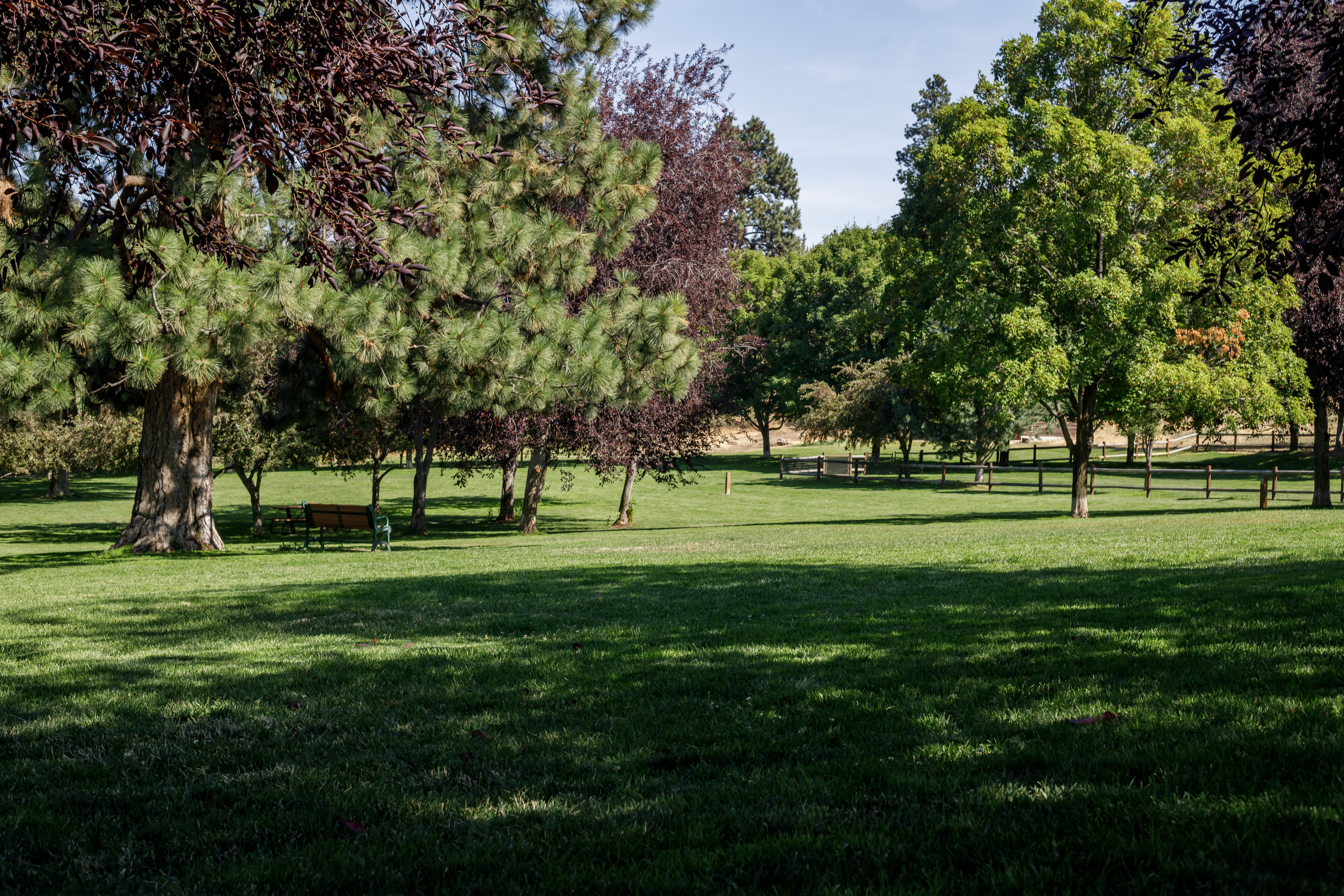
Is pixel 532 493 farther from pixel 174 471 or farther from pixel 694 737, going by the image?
pixel 694 737

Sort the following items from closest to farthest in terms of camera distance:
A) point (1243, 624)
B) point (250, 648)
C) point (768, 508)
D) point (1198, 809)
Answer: point (1198, 809)
point (1243, 624)
point (250, 648)
point (768, 508)

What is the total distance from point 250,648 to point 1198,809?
654 centimetres

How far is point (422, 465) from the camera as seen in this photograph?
29047 millimetres

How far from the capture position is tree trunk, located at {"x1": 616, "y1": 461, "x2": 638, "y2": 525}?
2934 cm

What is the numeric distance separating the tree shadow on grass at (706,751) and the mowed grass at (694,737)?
0.06ft

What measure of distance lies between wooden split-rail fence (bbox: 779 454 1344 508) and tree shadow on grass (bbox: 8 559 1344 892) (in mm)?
23165

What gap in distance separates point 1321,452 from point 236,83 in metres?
28.6

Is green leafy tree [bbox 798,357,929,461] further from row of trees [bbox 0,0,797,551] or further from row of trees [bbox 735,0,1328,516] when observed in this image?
row of trees [bbox 0,0,797,551]

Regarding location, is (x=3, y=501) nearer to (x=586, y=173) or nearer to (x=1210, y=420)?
(x=586, y=173)

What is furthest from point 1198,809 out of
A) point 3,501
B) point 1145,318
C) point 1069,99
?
point 3,501

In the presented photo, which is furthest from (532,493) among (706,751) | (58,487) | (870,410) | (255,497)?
(58,487)

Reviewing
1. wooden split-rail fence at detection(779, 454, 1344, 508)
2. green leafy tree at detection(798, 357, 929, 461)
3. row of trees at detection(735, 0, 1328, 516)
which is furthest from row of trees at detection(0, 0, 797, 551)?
green leafy tree at detection(798, 357, 929, 461)

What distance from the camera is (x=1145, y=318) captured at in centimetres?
2298

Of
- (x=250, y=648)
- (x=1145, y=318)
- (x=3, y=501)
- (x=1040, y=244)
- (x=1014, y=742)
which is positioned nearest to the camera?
(x=1014, y=742)
